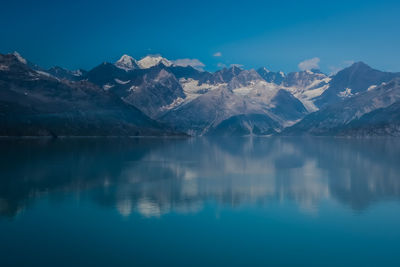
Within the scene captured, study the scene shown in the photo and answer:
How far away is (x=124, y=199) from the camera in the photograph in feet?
183

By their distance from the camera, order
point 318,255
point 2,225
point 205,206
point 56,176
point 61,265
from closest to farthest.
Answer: point 61,265
point 318,255
point 2,225
point 205,206
point 56,176

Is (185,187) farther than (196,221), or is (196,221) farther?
(185,187)

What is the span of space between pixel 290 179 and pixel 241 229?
4142 cm

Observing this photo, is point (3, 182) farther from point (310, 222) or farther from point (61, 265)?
point (310, 222)

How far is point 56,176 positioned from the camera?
259 ft

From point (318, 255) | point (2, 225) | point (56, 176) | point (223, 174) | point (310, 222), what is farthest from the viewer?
point (223, 174)

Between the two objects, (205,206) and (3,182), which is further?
(3,182)

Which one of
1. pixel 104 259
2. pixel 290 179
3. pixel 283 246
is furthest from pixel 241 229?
pixel 290 179

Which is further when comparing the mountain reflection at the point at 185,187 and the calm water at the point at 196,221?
the mountain reflection at the point at 185,187

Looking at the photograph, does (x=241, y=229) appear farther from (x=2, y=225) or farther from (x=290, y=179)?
(x=290, y=179)

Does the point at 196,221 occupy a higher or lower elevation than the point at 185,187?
lower

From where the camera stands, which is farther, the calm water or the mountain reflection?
the mountain reflection

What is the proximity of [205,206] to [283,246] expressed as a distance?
17.8 metres

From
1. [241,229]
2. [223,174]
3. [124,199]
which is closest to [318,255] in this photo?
[241,229]
